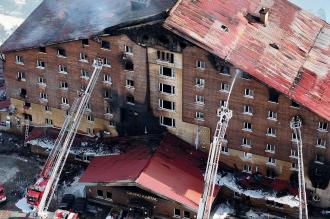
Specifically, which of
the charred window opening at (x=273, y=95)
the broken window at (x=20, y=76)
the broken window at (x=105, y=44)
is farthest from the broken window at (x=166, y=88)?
the broken window at (x=20, y=76)

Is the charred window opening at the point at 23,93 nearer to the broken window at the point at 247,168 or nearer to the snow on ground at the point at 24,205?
the snow on ground at the point at 24,205

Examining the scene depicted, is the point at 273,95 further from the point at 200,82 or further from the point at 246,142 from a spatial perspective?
the point at 200,82

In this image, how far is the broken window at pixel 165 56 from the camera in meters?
87.0

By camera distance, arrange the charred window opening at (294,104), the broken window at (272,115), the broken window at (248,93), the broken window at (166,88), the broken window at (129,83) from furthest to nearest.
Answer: the broken window at (129,83), the broken window at (166,88), the broken window at (272,115), the broken window at (248,93), the charred window opening at (294,104)

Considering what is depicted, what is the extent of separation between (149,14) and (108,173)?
2425 centimetres

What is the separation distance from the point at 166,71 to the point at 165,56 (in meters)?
2.53

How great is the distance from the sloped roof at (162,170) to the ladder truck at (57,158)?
482 cm

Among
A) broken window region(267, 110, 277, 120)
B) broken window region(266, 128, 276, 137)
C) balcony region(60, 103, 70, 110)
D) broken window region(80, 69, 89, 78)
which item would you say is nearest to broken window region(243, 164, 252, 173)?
broken window region(266, 128, 276, 137)

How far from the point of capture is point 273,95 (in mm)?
84125

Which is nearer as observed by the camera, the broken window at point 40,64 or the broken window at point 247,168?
the broken window at point 247,168

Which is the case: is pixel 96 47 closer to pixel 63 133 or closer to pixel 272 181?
pixel 63 133

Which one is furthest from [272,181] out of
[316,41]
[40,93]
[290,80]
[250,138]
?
[40,93]

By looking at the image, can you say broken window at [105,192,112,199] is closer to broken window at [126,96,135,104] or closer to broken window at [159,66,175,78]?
broken window at [126,96,135,104]

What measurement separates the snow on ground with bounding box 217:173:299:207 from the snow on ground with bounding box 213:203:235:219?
2859 millimetres
